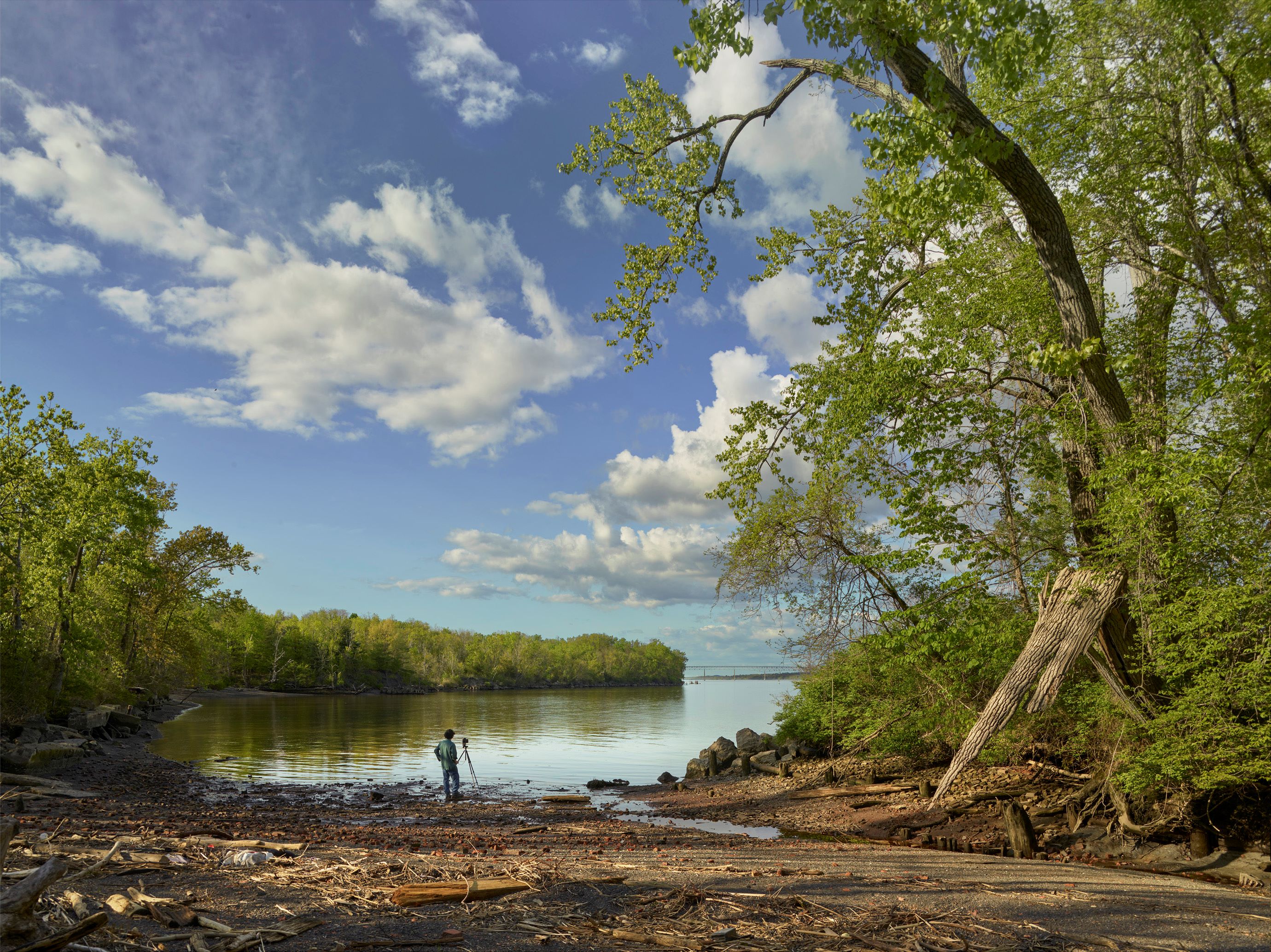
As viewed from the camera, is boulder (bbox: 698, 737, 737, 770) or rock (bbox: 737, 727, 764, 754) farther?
rock (bbox: 737, 727, 764, 754)

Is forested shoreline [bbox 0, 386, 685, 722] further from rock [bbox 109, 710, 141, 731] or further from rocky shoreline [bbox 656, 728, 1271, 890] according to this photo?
rocky shoreline [bbox 656, 728, 1271, 890]

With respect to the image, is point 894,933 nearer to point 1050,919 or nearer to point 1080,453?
point 1050,919

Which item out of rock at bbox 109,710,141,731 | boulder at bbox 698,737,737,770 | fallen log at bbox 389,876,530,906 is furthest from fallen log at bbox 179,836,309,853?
rock at bbox 109,710,141,731

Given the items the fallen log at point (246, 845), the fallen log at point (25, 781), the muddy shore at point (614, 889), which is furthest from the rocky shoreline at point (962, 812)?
the fallen log at point (25, 781)

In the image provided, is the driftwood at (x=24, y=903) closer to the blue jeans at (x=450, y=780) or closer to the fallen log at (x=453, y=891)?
the fallen log at (x=453, y=891)

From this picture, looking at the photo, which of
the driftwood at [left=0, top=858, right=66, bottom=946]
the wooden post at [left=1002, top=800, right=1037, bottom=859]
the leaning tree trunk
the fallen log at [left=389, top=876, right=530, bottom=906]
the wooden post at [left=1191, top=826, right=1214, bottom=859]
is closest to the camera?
the driftwood at [left=0, top=858, right=66, bottom=946]

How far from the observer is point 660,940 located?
532cm

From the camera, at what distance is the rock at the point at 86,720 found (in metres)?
27.9

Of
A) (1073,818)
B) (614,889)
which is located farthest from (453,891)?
(1073,818)

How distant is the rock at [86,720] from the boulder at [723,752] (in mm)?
24106

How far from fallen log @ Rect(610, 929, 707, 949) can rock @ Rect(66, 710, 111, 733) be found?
30.9 meters

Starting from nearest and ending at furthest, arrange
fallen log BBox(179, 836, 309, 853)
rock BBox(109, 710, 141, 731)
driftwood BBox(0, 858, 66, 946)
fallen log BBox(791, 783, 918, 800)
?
driftwood BBox(0, 858, 66, 946), fallen log BBox(179, 836, 309, 853), fallen log BBox(791, 783, 918, 800), rock BBox(109, 710, 141, 731)

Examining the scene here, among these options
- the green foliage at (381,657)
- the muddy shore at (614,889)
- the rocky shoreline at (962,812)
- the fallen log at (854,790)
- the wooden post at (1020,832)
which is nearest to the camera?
the muddy shore at (614,889)

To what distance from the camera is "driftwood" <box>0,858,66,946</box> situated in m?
3.97
